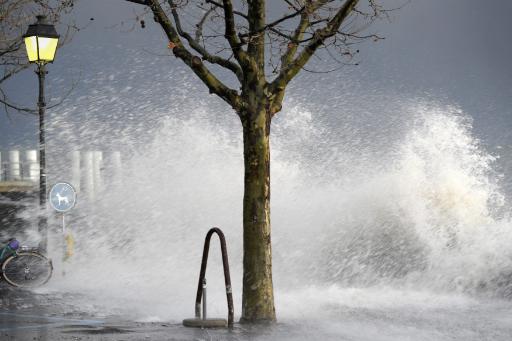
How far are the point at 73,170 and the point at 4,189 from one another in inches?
441

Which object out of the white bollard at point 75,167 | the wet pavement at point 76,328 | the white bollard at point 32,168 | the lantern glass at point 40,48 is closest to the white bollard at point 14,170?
the white bollard at point 32,168

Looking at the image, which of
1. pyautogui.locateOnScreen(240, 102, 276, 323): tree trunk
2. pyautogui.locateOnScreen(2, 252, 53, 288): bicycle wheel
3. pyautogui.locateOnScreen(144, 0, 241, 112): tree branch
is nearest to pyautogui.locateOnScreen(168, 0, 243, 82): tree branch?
pyautogui.locateOnScreen(144, 0, 241, 112): tree branch

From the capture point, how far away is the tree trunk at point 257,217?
13734 mm

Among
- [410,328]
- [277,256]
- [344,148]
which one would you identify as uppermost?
[344,148]

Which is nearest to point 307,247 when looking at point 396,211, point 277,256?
point 277,256

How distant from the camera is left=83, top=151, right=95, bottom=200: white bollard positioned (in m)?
47.9

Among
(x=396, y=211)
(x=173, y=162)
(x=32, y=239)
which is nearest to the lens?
(x=396, y=211)

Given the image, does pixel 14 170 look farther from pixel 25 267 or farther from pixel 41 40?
pixel 41 40

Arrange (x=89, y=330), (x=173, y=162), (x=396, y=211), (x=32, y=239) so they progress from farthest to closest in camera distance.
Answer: (x=173, y=162)
(x=32, y=239)
(x=396, y=211)
(x=89, y=330)

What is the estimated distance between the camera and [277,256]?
86.7 feet

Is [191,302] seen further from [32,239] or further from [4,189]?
[4,189]

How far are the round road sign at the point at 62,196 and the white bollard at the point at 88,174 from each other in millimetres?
24153

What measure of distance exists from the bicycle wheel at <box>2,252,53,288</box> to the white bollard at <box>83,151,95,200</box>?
84.5 feet

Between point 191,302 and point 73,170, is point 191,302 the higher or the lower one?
the lower one
